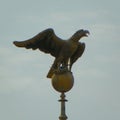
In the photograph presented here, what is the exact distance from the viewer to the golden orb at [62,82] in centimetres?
1599

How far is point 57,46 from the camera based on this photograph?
16875mm

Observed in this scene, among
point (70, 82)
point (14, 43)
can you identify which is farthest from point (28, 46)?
point (70, 82)

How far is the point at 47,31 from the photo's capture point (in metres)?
17.0

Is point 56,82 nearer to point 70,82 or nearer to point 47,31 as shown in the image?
point 70,82

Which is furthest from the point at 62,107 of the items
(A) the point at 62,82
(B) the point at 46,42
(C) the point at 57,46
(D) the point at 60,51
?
(B) the point at 46,42

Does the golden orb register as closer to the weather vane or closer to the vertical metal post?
the weather vane

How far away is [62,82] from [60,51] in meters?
0.98

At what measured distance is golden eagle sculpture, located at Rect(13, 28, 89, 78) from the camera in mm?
16672

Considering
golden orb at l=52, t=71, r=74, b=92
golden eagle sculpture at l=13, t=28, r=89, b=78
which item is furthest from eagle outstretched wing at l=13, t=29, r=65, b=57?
golden orb at l=52, t=71, r=74, b=92

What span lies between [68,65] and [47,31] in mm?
903

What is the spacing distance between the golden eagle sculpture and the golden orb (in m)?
0.39

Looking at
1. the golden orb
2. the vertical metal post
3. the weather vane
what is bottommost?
the vertical metal post

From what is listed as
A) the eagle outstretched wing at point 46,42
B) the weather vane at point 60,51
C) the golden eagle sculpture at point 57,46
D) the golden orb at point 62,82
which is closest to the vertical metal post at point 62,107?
the weather vane at point 60,51

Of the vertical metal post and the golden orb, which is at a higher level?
the golden orb
